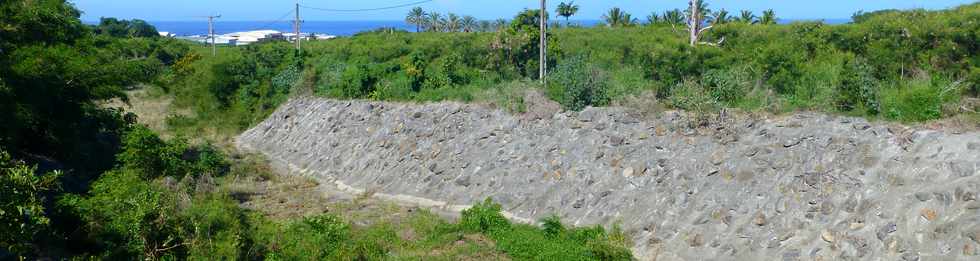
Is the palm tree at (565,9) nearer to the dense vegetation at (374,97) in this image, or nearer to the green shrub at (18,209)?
the dense vegetation at (374,97)

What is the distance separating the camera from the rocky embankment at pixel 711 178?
930 cm

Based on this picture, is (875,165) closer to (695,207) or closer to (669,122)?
(695,207)

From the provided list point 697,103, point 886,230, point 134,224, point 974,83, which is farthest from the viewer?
point 697,103

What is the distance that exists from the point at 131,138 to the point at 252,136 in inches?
345

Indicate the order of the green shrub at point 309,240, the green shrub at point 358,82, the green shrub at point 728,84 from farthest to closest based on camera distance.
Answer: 1. the green shrub at point 358,82
2. the green shrub at point 728,84
3. the green shrub at point 309,240

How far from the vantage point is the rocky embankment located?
9.30m

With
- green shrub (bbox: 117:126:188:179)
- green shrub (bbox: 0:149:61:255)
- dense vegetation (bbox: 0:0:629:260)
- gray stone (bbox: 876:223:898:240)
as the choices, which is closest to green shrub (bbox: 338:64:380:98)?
dense vegetation (bbox: 0:0:629:260)

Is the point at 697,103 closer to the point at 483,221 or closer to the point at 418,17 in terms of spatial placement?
the point at 483,221

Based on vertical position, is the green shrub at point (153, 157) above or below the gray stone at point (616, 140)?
below

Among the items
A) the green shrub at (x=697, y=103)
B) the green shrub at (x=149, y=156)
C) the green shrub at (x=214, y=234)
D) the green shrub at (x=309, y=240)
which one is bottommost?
the green shrub at (x=309, y=240)

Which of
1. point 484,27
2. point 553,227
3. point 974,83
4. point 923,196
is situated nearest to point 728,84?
point 974,83

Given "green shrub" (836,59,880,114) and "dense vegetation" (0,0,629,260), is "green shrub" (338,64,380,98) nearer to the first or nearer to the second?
"dense vegetation" (0,0,629,260)

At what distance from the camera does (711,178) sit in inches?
460

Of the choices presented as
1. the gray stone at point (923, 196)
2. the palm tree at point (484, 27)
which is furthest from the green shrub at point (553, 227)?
the palm tree at point (484, 27)
